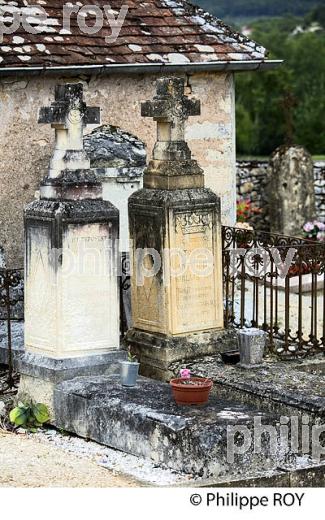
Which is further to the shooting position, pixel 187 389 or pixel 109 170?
pixel 109 170

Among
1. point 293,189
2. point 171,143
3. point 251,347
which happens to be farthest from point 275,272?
point 293,189

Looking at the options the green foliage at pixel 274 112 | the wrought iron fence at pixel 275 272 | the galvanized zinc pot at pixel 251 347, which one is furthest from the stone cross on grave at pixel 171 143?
the green foliage at pixel 274 112

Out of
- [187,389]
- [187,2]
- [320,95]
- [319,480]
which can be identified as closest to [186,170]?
[187,389]

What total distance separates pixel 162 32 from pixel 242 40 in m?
0.96

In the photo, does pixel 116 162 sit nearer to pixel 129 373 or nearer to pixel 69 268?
pixel 69 268

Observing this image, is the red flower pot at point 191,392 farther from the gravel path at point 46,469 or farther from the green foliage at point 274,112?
the green foliage at point 274,112

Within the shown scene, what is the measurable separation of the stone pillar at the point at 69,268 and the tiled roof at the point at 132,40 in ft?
8.52

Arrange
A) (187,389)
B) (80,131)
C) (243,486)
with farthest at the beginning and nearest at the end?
(80,131) → (187,389) → (243,486)

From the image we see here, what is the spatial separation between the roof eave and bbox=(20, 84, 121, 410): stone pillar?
240cm

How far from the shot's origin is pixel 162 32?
1555 centimetres

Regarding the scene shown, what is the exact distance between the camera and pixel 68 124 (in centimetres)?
1173

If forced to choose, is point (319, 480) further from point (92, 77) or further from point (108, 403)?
point (92, 77)

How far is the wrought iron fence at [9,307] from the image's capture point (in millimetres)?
12250

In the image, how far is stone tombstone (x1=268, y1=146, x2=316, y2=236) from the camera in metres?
21.4
